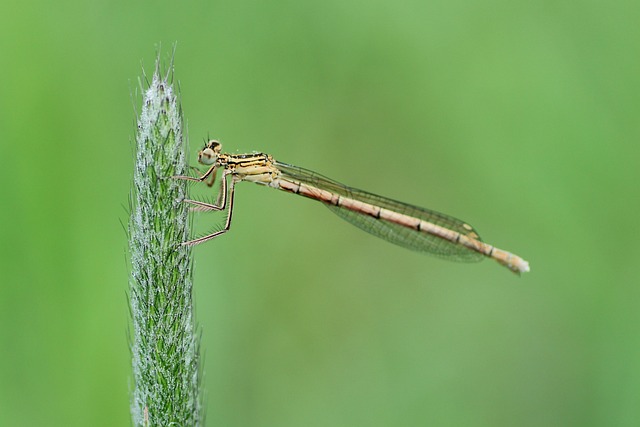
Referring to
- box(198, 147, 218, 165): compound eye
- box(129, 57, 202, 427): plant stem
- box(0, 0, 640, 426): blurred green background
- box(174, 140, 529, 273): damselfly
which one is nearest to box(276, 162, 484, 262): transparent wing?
box(174, 140, 529, 273): damselfly

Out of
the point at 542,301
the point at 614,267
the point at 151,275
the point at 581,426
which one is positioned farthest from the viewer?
the point at 542,301

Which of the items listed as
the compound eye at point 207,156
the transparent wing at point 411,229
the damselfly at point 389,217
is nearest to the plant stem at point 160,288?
the compound eye at point 207,156

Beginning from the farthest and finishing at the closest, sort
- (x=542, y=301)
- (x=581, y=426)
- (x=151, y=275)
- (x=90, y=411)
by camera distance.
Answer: (x=542, y=301) < (x=581, y=426) < (x=90, y=411) < (x=151, y=275)

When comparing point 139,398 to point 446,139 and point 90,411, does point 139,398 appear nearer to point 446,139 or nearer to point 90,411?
point 90,411

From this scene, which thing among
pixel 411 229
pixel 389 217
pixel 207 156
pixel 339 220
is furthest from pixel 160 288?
pixel 339 220

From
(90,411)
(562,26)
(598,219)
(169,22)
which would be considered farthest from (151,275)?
(562,26)

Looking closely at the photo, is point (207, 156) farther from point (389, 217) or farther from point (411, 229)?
point (411, 229)
